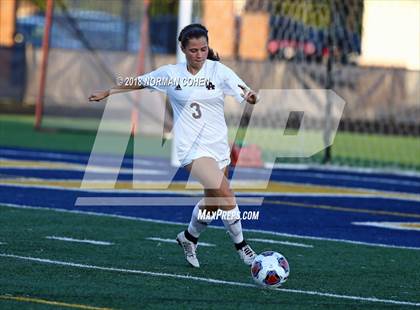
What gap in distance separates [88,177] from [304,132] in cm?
724

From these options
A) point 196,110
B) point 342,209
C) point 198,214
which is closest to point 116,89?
point 196,110

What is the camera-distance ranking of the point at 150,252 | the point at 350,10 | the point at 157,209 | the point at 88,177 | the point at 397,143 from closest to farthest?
1. the point at 150,252
2. the point at 157,209
3. the point at 88,177
4. the point at 350,10
5. the point at 397,143

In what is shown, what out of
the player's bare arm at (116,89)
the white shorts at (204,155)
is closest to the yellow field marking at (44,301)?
the white shorts at (204,155)

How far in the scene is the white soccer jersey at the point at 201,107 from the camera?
993 centimetres

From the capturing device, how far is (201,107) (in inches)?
392

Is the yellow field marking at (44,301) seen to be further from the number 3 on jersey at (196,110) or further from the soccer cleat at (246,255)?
the number 3 on jersey at (196,110)

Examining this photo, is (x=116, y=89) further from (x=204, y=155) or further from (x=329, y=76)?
(x=329, y=76)

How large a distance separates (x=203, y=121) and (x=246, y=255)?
3.62ft

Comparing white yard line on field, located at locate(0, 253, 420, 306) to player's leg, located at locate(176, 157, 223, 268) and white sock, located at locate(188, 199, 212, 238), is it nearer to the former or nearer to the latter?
player's leg, located at locate(176, 157, 223, 268)

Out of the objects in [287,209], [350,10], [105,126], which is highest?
[350,10]

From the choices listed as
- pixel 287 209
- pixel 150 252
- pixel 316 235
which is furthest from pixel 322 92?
pixel 150 252

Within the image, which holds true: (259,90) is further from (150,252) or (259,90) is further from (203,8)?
(150,252)

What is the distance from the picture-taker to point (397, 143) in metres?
26.4

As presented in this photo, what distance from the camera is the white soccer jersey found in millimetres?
9930
